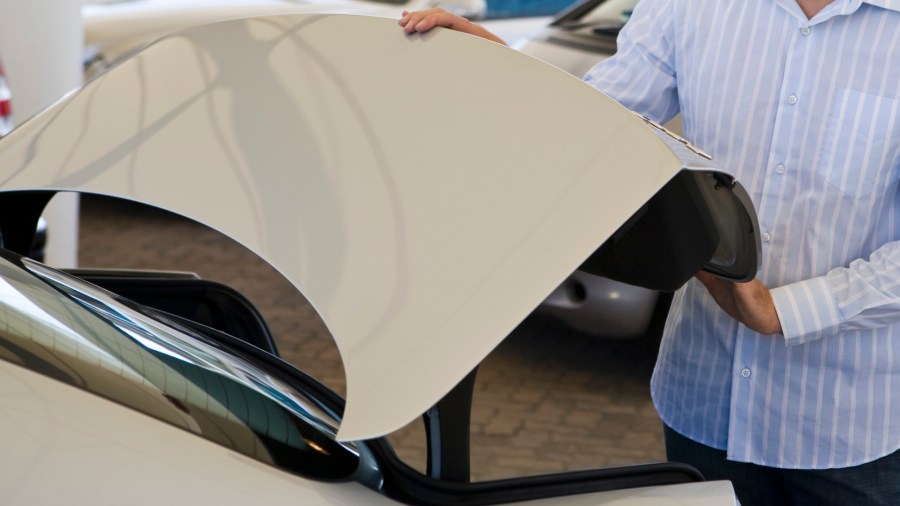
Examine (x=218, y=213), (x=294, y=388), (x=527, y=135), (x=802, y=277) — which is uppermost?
(x=527, y=135)

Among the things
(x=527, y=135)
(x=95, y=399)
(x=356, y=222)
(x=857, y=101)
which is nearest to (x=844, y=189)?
(x=857, y=101)

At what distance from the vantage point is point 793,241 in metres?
1.51

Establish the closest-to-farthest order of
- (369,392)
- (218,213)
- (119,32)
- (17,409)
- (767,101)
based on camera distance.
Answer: (369,392) → (17,409) → (218,213) → (767,101) → (119,32)

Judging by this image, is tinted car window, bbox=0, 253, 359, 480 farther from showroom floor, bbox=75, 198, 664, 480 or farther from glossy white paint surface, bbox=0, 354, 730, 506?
A: showroom floor, bbox=75, 198, 664, 480

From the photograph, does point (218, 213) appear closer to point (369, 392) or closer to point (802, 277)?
point (369, 392)

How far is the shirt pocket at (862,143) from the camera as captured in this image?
4.71 feet

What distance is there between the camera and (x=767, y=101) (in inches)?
59.7

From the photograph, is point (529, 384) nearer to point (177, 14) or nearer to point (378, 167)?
point (378, 167)

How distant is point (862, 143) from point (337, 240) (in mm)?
759

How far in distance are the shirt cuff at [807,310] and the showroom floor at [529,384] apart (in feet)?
4.37

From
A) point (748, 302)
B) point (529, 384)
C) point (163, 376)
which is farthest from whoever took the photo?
point (529, 384)

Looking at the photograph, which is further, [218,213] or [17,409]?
[218,213]

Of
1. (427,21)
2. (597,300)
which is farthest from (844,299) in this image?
(597,300)

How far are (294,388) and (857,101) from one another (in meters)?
0.82
